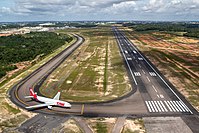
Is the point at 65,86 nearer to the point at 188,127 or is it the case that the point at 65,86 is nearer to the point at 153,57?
the point at 188,127

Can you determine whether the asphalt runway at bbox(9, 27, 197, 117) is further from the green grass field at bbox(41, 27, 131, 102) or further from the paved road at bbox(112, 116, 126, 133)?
the green grass field at bbox(41, 27, 131, 102)

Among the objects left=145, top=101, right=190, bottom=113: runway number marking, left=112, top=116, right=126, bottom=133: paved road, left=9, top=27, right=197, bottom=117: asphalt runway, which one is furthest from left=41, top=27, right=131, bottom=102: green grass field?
left=112, top=116, right=126, bottom=133: paved road

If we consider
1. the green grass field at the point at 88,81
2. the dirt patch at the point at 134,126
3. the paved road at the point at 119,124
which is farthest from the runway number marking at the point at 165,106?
the green grass field at the point at 88,81

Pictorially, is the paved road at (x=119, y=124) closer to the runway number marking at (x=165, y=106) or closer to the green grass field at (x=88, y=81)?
the runway number marking at (x=165, y=106)

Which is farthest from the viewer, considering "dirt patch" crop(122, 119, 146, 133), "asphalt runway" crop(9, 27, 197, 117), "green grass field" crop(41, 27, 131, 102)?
"green grass field" crop(41, 27, 131, 102)

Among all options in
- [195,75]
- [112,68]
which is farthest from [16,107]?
[195,75]

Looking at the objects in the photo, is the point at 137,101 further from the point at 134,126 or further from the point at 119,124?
the point at 119,124

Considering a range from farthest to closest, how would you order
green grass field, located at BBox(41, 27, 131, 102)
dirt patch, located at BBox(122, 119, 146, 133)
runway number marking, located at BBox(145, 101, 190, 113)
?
green grass field, located at BBox(41, 27, 131, 102)
runway number marking, located at BBox(145, 101, 190, 113)
dirt patch, located at BBox(122, 119, 146, 133)

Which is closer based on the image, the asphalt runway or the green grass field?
the asphalt runway

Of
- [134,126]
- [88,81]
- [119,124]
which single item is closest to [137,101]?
[134,126]
